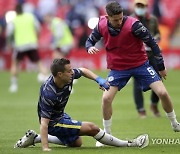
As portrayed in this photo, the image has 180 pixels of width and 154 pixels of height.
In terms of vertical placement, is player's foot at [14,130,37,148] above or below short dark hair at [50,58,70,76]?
Result: below

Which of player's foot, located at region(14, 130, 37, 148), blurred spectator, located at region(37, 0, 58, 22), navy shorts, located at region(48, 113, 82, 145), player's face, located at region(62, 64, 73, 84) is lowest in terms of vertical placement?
player's foot, located at region(14, 130, 37, 148)

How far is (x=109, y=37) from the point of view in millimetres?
12898

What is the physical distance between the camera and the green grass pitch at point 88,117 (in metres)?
12.0

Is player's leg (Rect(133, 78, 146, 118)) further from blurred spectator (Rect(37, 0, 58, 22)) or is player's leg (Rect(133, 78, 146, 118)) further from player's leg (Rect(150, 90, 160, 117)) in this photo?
blurred spectator (Rect(37, 0, 58, 22))

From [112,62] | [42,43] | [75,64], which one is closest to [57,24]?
[75,64]

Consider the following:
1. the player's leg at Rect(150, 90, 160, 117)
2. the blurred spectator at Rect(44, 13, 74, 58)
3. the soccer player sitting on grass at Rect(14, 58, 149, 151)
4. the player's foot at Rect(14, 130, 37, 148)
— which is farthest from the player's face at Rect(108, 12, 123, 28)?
the blurred spectator at Rect(44, 13, 74, 58)

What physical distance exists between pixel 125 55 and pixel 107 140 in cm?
170

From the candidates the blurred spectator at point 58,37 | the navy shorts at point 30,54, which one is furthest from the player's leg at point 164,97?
the blurred spectator at point 58,37

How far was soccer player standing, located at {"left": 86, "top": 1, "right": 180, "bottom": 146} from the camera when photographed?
41.6ft

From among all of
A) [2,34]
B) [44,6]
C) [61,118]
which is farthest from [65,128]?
[44,6]

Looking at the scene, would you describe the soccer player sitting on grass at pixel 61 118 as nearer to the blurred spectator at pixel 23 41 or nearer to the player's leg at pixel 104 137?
the player's leg at pixel 104 137

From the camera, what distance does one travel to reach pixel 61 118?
39.4 ft

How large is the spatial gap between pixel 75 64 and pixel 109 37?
60.8 ft

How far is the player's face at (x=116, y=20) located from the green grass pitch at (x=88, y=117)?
1989mm
